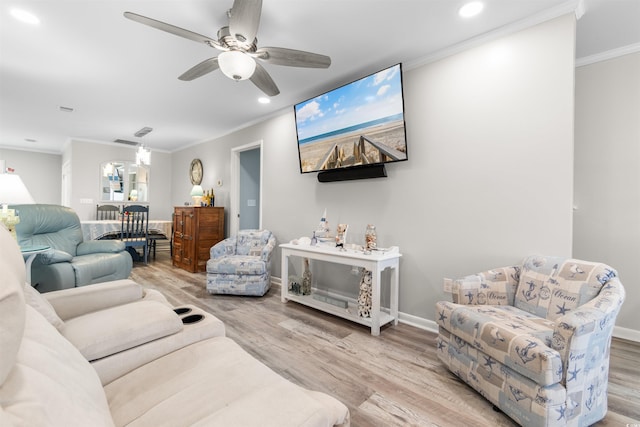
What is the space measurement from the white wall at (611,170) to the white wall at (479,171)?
3.09 ft

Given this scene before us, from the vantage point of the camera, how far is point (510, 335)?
4.92 feet

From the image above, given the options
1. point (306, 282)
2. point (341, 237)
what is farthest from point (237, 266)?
point (341, 237)

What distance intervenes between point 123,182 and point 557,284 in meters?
7.91

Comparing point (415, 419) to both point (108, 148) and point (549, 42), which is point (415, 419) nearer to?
point (549, 42)

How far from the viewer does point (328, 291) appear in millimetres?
3555

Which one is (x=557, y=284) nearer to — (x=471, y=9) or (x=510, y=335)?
(x=510, y=335)

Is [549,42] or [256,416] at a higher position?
Result: [549,42]

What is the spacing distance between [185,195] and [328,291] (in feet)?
15.4

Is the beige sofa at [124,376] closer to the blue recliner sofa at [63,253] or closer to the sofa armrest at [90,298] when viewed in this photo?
the sofa armrest at [90,298]

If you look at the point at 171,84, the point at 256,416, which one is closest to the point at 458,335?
the point at 256,416

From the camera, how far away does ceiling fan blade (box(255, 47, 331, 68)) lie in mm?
2039

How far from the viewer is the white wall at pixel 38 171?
274 inches

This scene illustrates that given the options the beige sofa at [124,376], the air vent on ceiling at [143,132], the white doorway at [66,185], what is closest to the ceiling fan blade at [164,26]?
the beige sofa at [124,376]

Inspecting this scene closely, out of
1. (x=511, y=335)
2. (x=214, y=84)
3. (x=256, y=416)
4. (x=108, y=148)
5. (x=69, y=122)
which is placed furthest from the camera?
(x=108, y=148)
